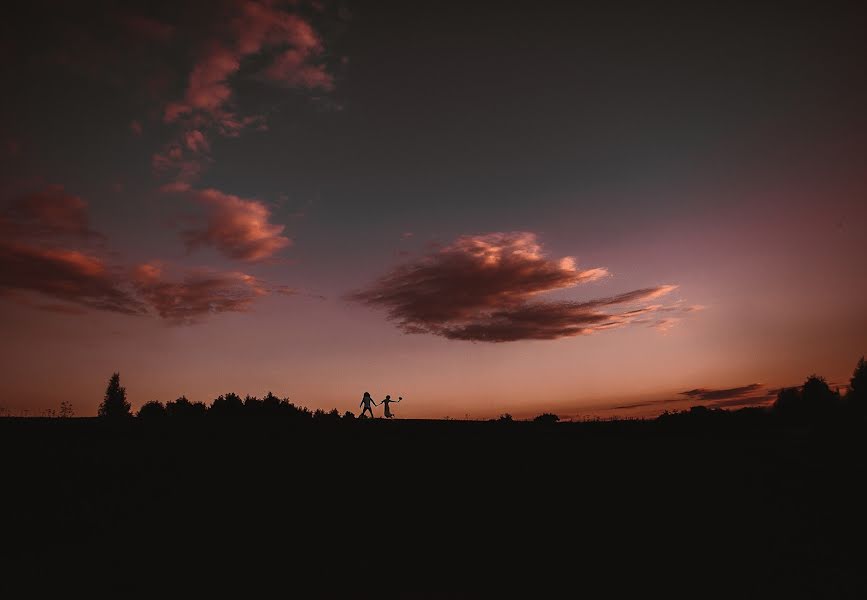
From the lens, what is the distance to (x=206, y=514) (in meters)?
13.7

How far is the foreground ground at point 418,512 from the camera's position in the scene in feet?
36.7

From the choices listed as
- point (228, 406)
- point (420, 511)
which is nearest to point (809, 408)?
point (420, 511)

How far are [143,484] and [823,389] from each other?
63457mm

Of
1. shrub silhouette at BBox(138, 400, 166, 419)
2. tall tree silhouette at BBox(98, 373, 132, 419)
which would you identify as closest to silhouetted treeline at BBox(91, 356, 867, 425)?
shrub silhouette at BBox(138, 400, 166, 419)

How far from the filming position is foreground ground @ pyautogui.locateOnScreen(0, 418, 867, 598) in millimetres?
11188

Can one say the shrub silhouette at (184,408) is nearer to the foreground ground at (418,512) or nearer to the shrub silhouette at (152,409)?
the shrub silhouette at (152,409)

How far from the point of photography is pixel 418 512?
14.8 meters

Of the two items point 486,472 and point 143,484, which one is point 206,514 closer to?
point 143,484

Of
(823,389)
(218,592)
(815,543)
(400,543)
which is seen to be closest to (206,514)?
(218,592)

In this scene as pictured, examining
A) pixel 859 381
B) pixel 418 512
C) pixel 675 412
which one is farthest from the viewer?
pixel 859 381

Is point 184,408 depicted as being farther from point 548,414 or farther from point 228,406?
point 548,414

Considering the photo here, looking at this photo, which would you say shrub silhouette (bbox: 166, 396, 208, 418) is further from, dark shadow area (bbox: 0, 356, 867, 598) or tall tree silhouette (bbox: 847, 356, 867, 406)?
tall tree silhouette (bbox: 847, 356, 867, 406)

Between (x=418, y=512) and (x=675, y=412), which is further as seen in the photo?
(x=675, y=412)

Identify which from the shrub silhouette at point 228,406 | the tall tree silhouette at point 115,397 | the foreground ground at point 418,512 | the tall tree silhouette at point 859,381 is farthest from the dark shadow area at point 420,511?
the tall tree silhouette at point 115,397
